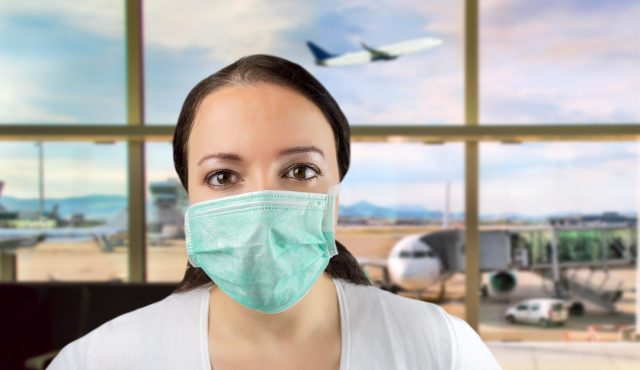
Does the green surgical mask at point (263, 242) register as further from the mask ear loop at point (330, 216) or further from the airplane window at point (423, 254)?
the airplane window at point (423, 254)

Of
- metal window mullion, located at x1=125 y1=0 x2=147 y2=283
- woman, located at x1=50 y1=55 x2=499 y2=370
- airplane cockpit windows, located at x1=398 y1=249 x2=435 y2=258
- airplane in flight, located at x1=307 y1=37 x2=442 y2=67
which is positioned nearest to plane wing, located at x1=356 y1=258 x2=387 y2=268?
airplane cockpit windows, located at x1=398 y1=249 x2=435 y2=258

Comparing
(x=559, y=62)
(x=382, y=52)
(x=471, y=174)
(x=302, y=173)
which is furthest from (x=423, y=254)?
(x=302, y=173)


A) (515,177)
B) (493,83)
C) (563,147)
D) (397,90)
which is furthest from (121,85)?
(563,147)

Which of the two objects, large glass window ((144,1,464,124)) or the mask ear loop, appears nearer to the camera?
the mask ear loop

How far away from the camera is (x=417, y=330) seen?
3.26ft

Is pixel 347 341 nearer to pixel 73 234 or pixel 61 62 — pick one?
pixel 73 234

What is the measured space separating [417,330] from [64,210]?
7.83 feet

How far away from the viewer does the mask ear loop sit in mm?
947

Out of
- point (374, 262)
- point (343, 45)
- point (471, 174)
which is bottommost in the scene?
point (374, 262)

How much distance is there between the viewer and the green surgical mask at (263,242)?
885 mm

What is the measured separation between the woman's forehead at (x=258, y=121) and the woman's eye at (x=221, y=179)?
0.05 metres

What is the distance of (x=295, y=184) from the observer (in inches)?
35.7

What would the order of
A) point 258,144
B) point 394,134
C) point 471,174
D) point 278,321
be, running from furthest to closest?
point 471,174 → point 394,134 → point 278,321 → point 258,144

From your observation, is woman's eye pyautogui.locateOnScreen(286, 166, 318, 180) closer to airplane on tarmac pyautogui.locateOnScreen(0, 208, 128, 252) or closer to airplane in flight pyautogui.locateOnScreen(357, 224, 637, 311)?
airplane in flight pyautogui.locateOnScreen(357, 224, 637, 311)
